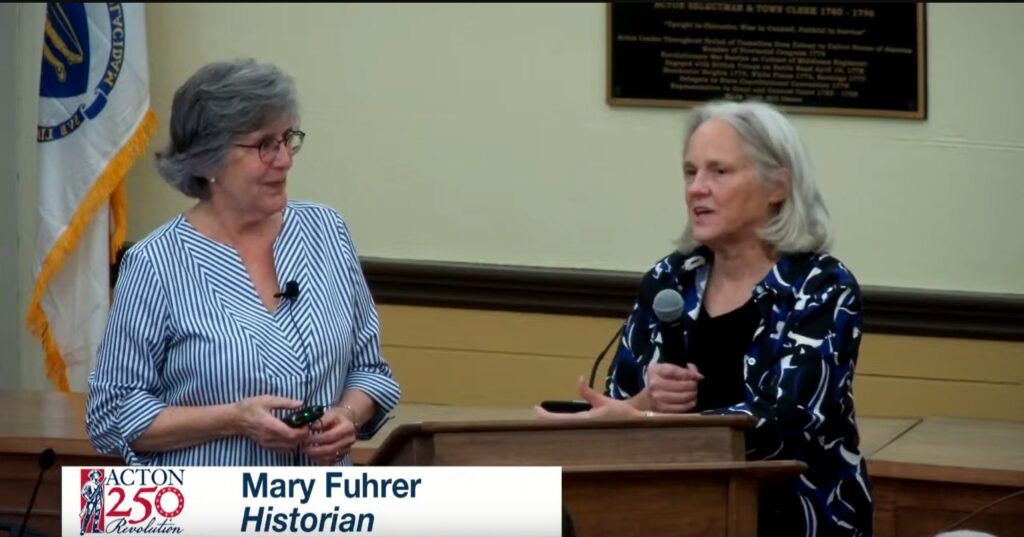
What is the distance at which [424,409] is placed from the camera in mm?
6000

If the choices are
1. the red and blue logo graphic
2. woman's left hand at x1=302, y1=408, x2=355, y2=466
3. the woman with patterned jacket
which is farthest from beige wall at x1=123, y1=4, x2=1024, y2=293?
the red and blue logo graphic

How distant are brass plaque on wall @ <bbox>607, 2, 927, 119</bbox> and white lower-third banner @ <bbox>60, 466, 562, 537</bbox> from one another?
11.8ft

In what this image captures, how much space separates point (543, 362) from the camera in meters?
6.57

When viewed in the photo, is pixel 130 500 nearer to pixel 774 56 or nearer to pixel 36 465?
pixel 36 465

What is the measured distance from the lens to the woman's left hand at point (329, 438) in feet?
11.5

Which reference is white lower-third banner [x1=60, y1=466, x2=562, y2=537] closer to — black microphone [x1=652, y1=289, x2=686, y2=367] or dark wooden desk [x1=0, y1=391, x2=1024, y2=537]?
black microphone [x1=652, y1=289, x2=686, y2=367]

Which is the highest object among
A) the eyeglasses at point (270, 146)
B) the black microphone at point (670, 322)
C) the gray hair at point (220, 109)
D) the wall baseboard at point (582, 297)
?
the gray hair at point (220, 109)

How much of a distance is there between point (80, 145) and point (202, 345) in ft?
10.7

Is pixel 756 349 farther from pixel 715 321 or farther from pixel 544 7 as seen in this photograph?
pixel 544 7

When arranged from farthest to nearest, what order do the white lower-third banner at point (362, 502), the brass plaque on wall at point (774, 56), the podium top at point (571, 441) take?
the brass plaque on wall at point (774, 56), the podium top at point (571, 441), the white lower-third banner at point (362, 502)

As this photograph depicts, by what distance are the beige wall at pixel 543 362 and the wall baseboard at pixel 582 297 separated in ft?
0.14

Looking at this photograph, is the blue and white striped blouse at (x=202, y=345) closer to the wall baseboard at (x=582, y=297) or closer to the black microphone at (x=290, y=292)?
the black microphone at (x=290, y=292)

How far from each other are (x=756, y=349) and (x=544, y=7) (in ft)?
10.0

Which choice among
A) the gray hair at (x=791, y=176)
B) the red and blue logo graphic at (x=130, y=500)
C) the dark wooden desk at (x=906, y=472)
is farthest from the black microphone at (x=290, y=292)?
the dark wooden desk at (x=906, y=472)
